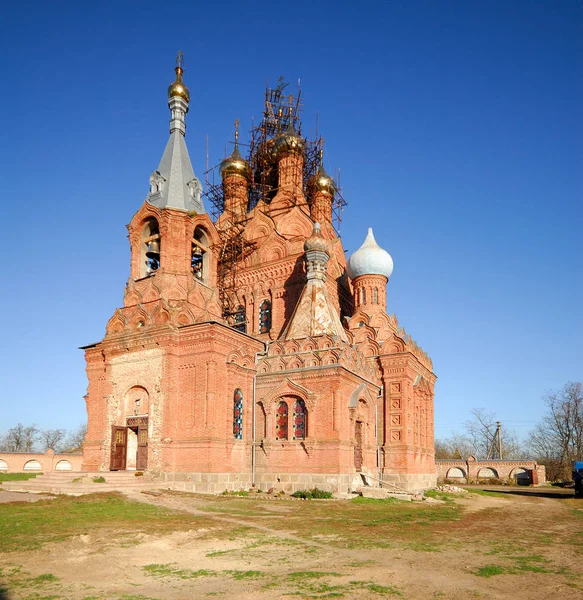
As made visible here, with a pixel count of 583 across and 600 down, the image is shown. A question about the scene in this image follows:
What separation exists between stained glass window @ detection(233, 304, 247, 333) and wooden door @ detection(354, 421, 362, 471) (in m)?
7.49

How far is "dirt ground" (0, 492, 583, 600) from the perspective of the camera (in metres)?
6.01

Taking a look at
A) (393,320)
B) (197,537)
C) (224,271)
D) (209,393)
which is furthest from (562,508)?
(224,271)

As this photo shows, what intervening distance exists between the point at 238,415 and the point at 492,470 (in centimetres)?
2344

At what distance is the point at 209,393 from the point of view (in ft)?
57.1

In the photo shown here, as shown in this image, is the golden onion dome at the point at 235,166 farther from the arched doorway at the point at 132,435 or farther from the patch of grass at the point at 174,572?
the patch of grass at the point at 174,572

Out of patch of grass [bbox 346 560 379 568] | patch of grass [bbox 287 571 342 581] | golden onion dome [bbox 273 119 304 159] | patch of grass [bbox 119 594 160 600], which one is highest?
golden onion dome [bbox 273 119 304 159]

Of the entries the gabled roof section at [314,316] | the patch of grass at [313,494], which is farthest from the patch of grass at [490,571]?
the gabled roof section at [314,316]

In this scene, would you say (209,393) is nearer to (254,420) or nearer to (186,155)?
(254,420)

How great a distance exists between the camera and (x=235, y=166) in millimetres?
29469

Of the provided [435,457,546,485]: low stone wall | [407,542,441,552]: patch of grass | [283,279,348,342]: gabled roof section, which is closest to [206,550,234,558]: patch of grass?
[407,542,441,552]: patch of grass

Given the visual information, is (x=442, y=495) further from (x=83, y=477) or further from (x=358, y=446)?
(x=83, y=477)

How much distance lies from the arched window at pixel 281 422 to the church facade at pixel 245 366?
47 mm

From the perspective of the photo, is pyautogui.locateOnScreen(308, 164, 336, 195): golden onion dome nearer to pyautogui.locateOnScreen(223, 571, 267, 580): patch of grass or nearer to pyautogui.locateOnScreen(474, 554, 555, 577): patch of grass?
pyautogui.locateOnScreen(474, 554, 555, 577): patch of grass

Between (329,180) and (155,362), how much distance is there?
49.8 feet
